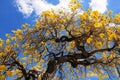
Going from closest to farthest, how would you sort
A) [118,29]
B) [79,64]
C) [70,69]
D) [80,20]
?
[118,29] → [80,20] → [79,64] → [70,69]

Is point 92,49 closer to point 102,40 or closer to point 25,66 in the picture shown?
point 102,40

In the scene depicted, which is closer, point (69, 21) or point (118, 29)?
point (118, 29)

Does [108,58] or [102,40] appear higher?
[102,40]

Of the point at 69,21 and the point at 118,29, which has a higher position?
the point at 69,21

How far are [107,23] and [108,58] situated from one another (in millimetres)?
1857

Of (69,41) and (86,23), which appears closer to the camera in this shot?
(86,23)

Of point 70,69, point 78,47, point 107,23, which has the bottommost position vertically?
point 70,69

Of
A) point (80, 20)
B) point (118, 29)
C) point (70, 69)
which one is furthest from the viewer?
point (70, 69)

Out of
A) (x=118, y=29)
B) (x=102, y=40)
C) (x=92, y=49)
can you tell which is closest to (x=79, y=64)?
(x=92, y=49)

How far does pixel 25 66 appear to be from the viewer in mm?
14656

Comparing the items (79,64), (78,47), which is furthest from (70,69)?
(78,47)

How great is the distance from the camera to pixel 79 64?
14.6m

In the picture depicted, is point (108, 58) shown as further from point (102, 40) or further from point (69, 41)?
point (69, 41)

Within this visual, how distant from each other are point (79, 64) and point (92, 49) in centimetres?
118
